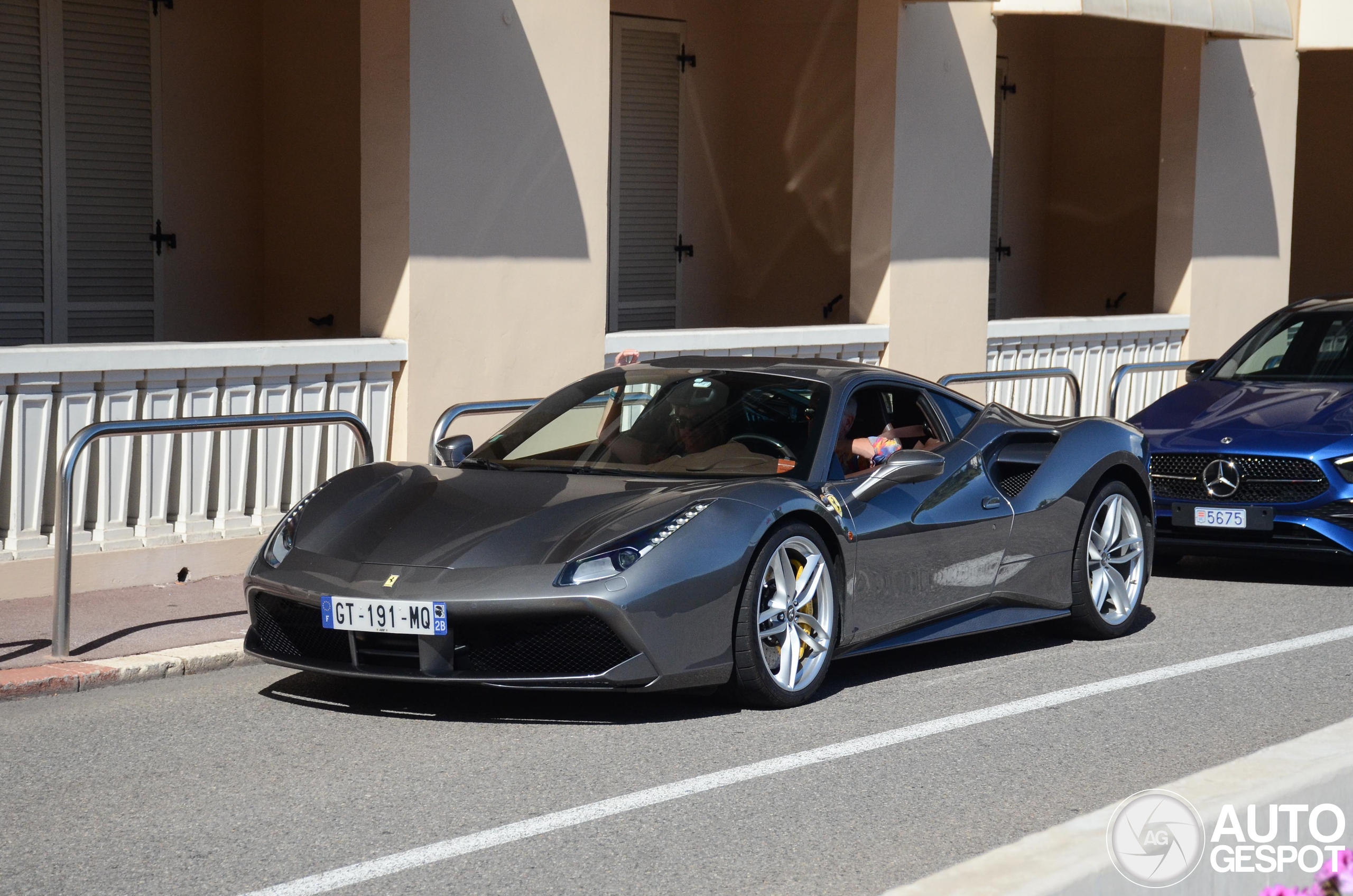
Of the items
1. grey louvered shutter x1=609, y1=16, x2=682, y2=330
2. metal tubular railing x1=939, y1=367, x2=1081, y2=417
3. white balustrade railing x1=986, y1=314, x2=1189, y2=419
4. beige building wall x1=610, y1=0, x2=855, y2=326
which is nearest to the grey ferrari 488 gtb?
metal tubular railing x1=939, y1=367, x2=1081, y2=417

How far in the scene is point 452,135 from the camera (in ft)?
34.2

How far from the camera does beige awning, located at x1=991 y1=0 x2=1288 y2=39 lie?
13.4m

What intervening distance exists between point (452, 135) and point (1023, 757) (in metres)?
6.00

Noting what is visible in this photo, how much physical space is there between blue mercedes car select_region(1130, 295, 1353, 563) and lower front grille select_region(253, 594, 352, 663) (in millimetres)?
4885

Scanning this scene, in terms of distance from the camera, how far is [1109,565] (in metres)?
8.17

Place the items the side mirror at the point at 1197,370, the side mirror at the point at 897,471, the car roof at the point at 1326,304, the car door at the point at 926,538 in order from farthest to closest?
the side mirror at the point at 1197,370 < the car roof at the point at 1326,304 < the side mirror at the point at 897,471 < the car door at the point at 926,538

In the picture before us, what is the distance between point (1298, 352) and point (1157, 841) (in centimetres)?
854

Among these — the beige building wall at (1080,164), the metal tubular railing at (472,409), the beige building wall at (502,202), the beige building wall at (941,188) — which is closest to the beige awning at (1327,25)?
the beige building wall at (1080,164)

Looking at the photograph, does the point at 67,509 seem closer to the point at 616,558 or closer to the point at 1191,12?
the point at 616,558

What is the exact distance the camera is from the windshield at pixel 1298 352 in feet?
35.2

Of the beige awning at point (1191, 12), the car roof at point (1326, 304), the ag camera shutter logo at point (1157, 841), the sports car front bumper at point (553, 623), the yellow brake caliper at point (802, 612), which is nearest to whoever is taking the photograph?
the ag camera shutter logo at point (1157, 841)

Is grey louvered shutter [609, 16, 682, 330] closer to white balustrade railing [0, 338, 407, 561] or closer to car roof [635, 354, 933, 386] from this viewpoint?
white balustrade railing [0, 338, 407, 561]

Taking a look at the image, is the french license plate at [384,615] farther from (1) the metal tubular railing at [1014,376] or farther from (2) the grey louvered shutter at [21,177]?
(2) the grey louvered shutter at [21,177]

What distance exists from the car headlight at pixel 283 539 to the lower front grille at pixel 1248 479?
477 centimetres
